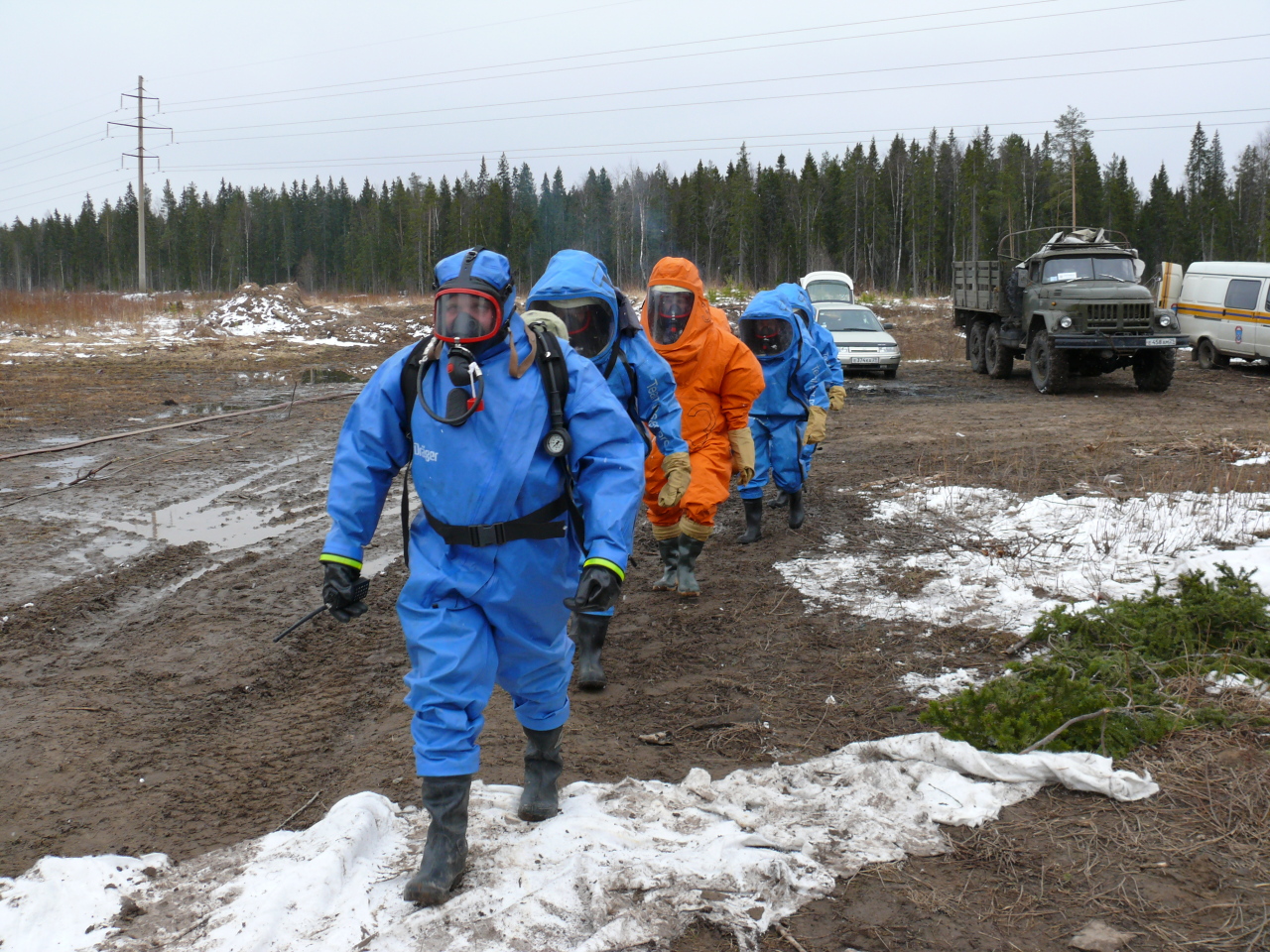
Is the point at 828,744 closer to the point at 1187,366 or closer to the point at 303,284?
the point at 1187,366

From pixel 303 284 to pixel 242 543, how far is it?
91.4 meters

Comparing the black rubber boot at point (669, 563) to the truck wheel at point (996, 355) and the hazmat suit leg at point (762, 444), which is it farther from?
the truck wheel at point (996, 355)

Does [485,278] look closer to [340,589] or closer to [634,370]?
[340,589]

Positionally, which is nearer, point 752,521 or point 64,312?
point 752,521

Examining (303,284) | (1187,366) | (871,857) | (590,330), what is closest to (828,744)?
(871,857)

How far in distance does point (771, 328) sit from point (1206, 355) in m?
16.8

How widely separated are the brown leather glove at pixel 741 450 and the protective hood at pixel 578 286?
1702 millimetres

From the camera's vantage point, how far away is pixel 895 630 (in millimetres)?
5551

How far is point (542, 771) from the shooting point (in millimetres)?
3438

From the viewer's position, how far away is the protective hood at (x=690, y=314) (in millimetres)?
5980

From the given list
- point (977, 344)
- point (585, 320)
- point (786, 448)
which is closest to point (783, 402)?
point (786, 448)

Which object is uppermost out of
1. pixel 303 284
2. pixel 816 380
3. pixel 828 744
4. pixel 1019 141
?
pixel 1019 141

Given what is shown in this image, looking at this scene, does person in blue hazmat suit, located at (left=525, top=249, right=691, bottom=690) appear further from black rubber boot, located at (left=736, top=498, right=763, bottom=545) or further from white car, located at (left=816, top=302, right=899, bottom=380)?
white car, located at (left=816, top=302, right=899, bottom=380)

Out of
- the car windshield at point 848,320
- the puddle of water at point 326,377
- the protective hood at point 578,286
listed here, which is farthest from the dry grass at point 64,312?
the protective hood at point 578,286
